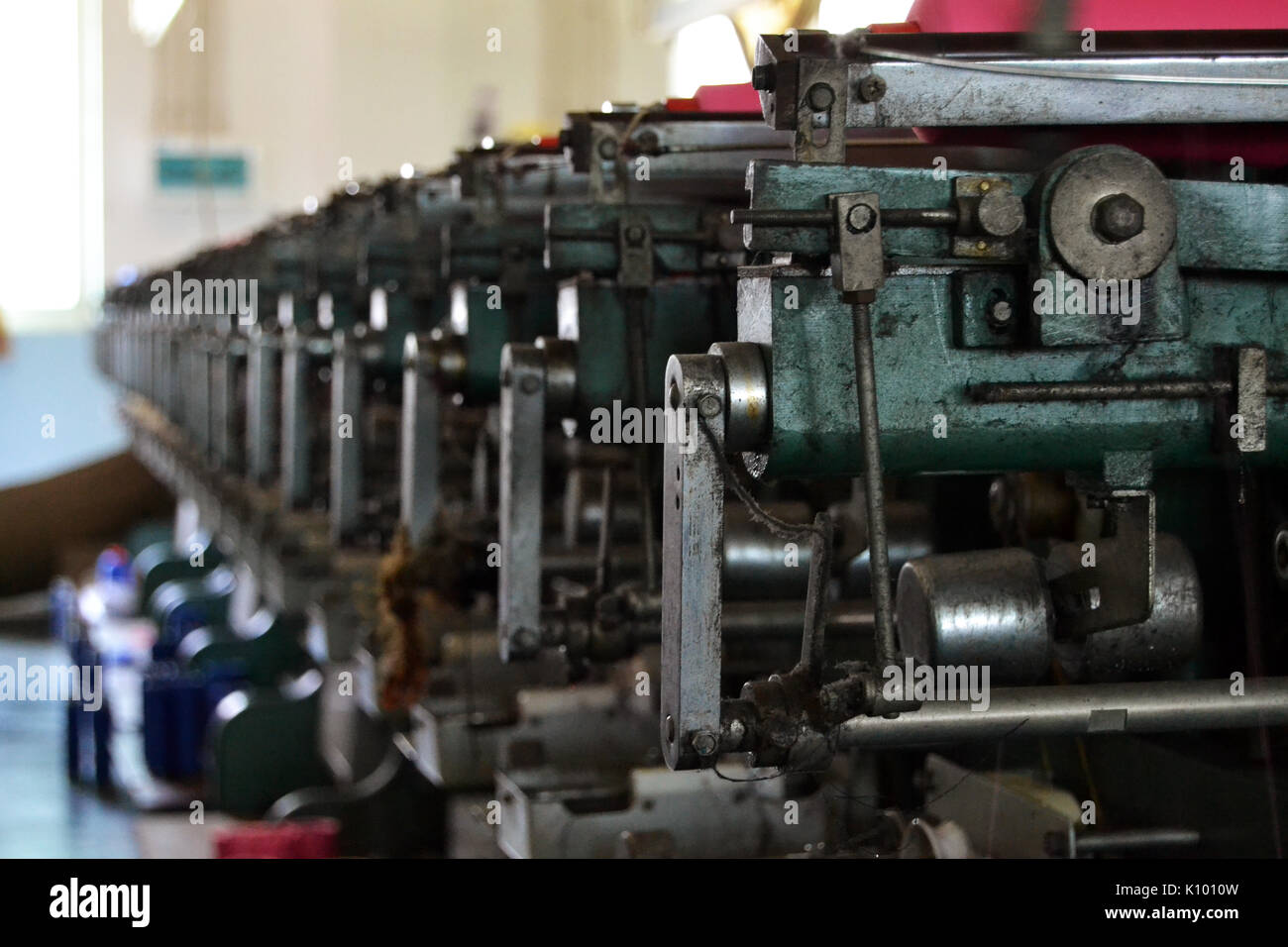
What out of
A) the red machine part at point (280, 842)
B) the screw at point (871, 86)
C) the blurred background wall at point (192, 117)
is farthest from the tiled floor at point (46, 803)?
the screw at point (871, 86)

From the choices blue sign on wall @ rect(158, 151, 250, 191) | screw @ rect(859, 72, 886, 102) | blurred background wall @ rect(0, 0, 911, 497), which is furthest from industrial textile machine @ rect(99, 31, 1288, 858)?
blue sign on wall @ rect(158, 151, 250, 191)

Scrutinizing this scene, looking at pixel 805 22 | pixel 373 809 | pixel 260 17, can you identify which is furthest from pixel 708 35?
pixel 373 809

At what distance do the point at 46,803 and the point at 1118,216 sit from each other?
4726 millimetres

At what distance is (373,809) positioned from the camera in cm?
363

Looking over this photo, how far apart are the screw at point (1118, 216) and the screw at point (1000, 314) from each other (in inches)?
3.1

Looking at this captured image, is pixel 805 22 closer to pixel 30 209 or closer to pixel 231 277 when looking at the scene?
pixel 231 277

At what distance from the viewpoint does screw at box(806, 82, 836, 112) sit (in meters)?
1.07

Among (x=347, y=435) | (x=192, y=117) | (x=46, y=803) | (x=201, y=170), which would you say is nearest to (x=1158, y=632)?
(x=347, y=435)

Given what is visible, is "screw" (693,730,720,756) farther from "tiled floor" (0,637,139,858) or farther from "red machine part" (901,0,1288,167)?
"tiled floor" (0,637,139,858)

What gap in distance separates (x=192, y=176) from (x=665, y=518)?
918 cm

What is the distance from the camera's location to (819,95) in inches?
42.1

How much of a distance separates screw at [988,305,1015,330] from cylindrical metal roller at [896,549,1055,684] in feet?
0.68

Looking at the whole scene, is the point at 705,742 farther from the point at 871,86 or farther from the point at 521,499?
the point at 521,499

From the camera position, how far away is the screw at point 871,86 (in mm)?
1081
